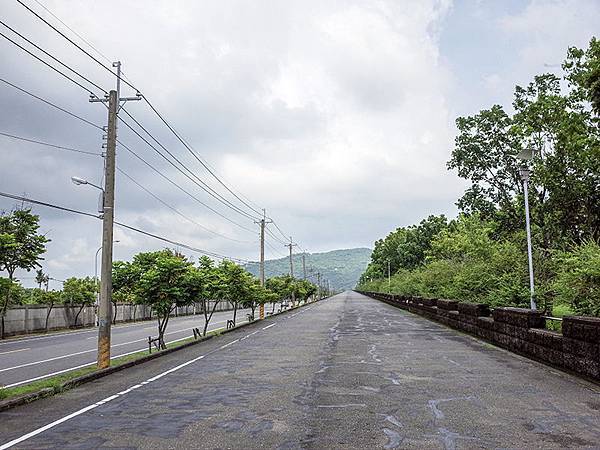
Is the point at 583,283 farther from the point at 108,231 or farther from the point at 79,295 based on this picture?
the point at 79,295

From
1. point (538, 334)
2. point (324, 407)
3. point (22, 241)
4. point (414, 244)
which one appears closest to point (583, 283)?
point (538, 334)

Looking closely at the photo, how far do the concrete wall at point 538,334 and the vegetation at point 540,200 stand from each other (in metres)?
1.12

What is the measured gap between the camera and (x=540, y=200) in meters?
33.9

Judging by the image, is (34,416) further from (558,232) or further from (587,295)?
(558,232)

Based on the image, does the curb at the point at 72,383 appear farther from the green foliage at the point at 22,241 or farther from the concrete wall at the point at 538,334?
the green foliage at the point at 22,241

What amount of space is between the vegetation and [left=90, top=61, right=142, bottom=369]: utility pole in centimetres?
1167

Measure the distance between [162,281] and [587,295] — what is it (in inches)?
521

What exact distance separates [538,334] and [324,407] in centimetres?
761

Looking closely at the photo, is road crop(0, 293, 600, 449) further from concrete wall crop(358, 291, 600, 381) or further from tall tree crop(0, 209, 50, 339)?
tall tree crop(0, 209, 50, 339)

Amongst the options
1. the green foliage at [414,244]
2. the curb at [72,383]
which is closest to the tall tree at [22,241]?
the curb at [72,383]

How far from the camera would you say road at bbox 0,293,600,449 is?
683 centimetres

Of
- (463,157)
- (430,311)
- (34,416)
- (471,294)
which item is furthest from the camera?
(463,157)

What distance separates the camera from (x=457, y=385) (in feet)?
34.8

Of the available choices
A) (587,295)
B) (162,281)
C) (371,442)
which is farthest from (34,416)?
(587,295)
